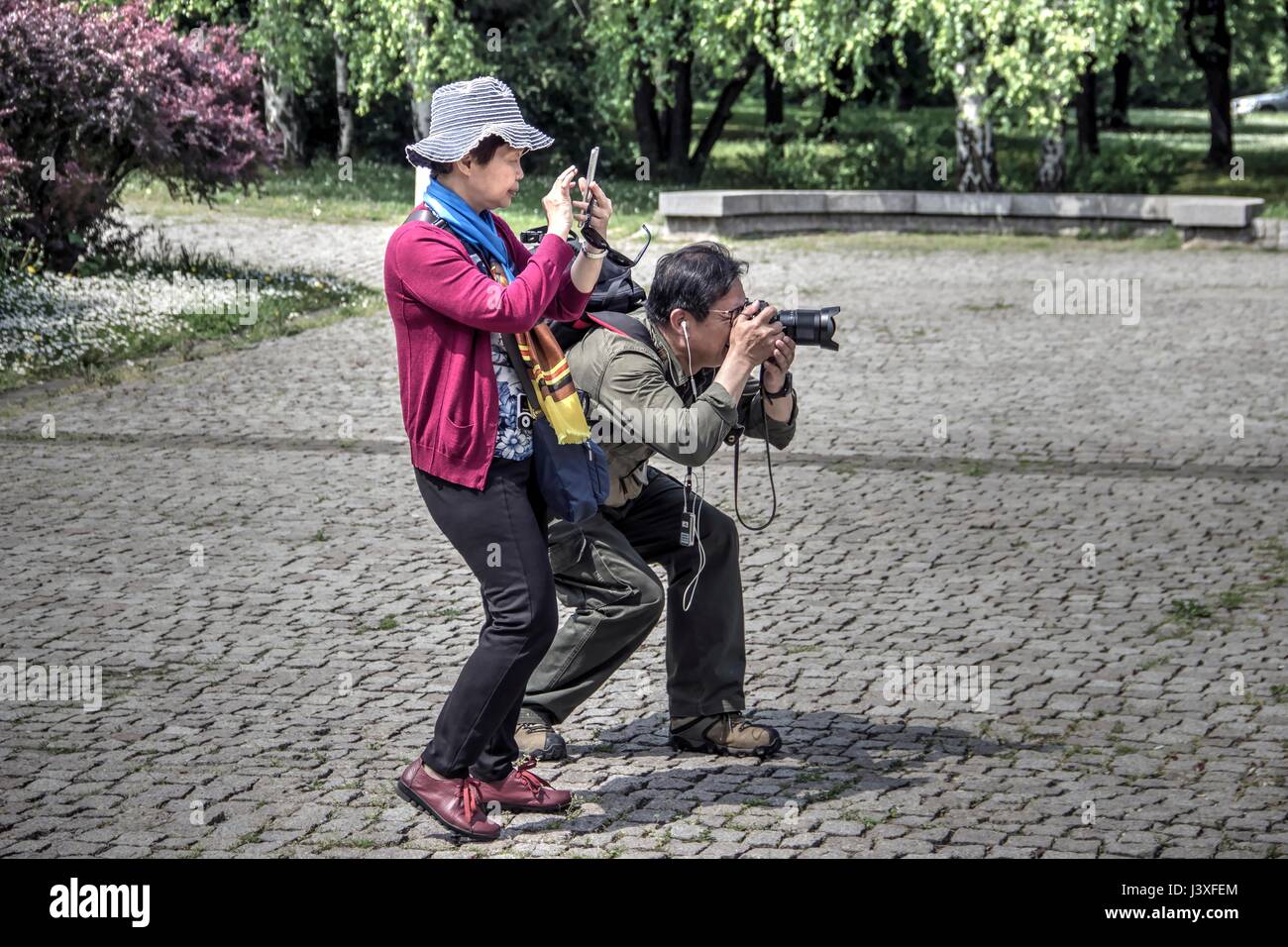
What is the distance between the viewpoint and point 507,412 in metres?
4.62

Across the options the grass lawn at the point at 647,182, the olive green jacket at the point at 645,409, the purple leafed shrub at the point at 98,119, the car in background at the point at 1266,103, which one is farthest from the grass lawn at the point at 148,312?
the car in background at the point at 1266,103

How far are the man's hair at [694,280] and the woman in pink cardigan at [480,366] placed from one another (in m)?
0.38

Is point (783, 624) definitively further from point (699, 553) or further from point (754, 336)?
point (754, 336)

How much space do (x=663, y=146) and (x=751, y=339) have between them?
31462 millimetres

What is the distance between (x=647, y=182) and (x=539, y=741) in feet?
91.9

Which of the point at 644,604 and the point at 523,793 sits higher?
the point at 644,604

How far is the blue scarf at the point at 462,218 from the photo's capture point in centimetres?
454

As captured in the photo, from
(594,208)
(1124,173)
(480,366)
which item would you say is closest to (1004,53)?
(1124,173)

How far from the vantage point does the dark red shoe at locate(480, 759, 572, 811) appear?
196 inches

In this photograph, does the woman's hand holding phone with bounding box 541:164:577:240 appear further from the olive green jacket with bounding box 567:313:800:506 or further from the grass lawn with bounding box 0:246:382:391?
the grass lawn with bounding box 0:246:382:391

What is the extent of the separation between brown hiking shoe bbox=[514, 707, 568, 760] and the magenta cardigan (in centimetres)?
120

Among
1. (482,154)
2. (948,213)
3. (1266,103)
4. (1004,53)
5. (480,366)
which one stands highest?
(1266,103)

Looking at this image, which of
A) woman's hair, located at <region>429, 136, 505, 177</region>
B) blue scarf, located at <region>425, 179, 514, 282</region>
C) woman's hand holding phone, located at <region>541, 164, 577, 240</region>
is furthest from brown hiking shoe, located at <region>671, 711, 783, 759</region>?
woman's hair, located at <region>429, 136, 505, 177</region>

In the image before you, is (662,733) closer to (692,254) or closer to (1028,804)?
(1028,804)
